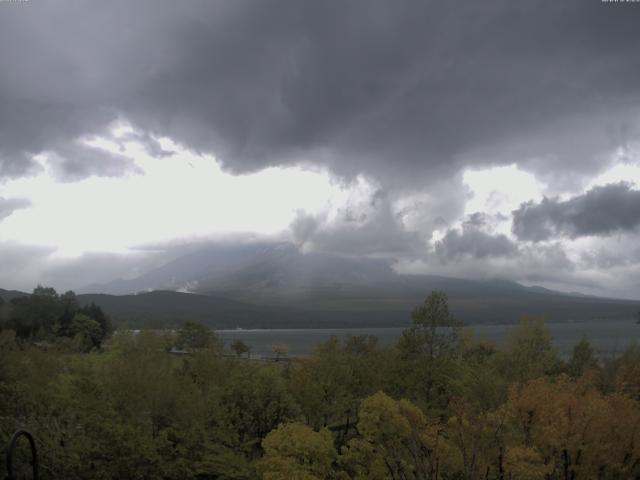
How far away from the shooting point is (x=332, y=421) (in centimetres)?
3566

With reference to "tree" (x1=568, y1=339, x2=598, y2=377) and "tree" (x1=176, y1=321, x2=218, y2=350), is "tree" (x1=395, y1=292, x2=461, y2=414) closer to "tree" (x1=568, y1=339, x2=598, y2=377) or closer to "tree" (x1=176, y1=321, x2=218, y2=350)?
"tree" (x1=568, y1=339, x2=598, y2=377)

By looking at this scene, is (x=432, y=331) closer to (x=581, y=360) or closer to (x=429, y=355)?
(x=429, y=355)

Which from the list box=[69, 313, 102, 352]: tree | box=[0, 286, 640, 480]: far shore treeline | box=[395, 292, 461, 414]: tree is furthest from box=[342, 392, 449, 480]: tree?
box=[69, 313, 102, 352]: tree

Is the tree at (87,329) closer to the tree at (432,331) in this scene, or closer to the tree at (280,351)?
the tree at (280,351)

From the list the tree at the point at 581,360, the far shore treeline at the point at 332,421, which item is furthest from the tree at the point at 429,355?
the tree at the point at 581,360

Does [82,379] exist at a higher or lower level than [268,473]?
higher

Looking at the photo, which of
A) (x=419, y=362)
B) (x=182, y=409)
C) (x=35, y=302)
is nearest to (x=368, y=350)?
(x=419, y=362)

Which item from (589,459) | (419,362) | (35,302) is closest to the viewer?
(589,459)

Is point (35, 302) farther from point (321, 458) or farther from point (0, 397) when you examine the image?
point (321, 458)

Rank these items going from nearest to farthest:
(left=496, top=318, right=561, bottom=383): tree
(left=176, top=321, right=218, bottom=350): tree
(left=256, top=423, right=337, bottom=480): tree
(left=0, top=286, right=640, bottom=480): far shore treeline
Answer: (left=256, top=423, right=337, bottom=480): tree < (left=0, top=286, right=640, bottom=480): far shore treeline < (left=496, top=318, right=561, bottom=383): tree < (left=176, top=321, right=218, bottom=350): tree

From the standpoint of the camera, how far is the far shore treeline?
2195cm

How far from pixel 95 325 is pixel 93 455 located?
332 ft

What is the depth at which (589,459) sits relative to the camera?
2236cm

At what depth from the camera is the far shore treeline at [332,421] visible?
22.0 meters
